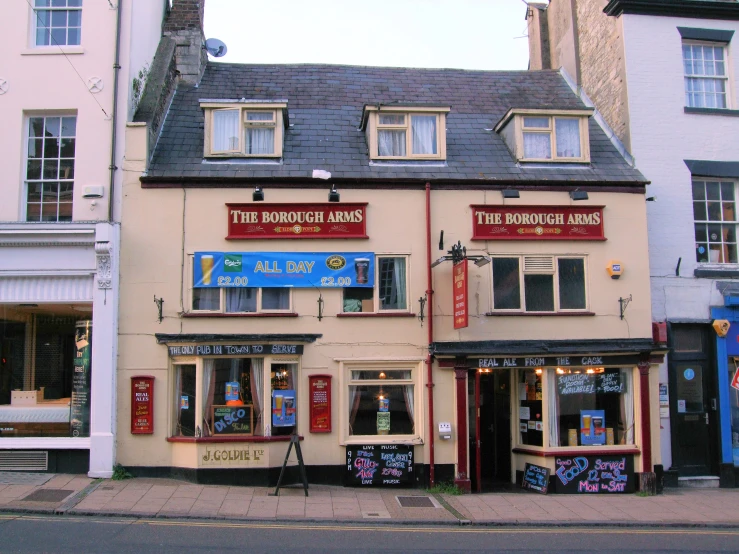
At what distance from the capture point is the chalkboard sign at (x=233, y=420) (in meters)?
13.5

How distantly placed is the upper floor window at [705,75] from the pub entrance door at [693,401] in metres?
5.46

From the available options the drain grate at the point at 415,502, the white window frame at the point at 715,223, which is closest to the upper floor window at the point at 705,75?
the white window frame at the point at 715,223

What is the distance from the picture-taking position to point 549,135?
1561cm

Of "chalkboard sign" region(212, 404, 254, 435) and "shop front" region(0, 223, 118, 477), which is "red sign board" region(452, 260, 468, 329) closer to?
"chalkboard sign" region(212, 404, 254, 435)

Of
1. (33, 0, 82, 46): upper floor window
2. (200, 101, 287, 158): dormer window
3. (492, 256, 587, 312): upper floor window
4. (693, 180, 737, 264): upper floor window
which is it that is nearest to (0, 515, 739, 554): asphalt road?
(492, 256, 587, 312): upper floor window

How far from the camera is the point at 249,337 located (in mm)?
13469

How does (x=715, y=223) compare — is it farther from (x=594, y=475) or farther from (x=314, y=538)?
(x=314, y=538)

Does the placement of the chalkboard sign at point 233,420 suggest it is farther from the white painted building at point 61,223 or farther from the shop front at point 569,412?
the shop front at point 569,412

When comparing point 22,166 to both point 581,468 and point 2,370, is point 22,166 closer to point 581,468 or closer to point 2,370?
point 2,370

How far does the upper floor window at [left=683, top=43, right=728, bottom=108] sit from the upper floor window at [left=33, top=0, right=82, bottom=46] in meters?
13.8

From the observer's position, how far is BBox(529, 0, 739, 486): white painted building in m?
15.1

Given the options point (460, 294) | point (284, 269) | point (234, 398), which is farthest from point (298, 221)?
point (234, 398)

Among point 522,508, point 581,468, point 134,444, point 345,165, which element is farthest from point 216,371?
point 581,468

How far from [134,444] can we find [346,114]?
884cm
